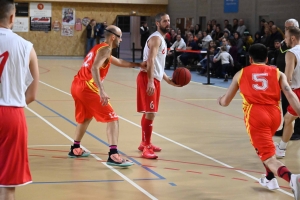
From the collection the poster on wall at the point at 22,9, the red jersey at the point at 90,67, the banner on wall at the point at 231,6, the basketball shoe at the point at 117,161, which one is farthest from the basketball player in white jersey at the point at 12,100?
the poster on wall at the point at 22,9

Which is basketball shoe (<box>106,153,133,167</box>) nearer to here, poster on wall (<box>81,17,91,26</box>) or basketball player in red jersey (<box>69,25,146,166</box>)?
basketball player in red jersey (<box>69,25,146,166</box>)

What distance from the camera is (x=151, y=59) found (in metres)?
7.54

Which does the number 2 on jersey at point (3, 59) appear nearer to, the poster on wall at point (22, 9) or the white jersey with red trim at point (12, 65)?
the white jersey with red trim at point (12, 65)

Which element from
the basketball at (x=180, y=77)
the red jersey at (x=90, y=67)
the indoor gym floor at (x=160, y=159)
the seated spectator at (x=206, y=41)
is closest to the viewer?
the indoor gym floor at (x=160, y=159)

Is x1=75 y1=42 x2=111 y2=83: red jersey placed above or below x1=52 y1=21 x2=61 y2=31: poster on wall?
above

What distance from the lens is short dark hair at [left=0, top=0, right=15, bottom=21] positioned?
12.8 ft

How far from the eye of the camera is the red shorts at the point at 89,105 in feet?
23.1

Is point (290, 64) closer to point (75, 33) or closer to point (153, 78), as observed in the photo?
point (153, 78)

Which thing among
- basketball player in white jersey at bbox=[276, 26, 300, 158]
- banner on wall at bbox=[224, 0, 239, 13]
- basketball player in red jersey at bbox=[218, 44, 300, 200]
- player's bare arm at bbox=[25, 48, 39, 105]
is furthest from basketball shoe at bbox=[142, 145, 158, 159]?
banner on wall at bbox=[224, 0, 239, 13]

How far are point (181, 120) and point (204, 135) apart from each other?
1.52 m

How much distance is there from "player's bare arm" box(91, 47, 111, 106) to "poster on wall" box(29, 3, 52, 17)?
24.4 meters

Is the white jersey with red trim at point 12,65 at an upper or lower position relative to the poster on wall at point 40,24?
upper

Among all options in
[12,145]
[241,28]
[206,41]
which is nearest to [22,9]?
[206,41]

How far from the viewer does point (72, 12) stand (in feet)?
101
